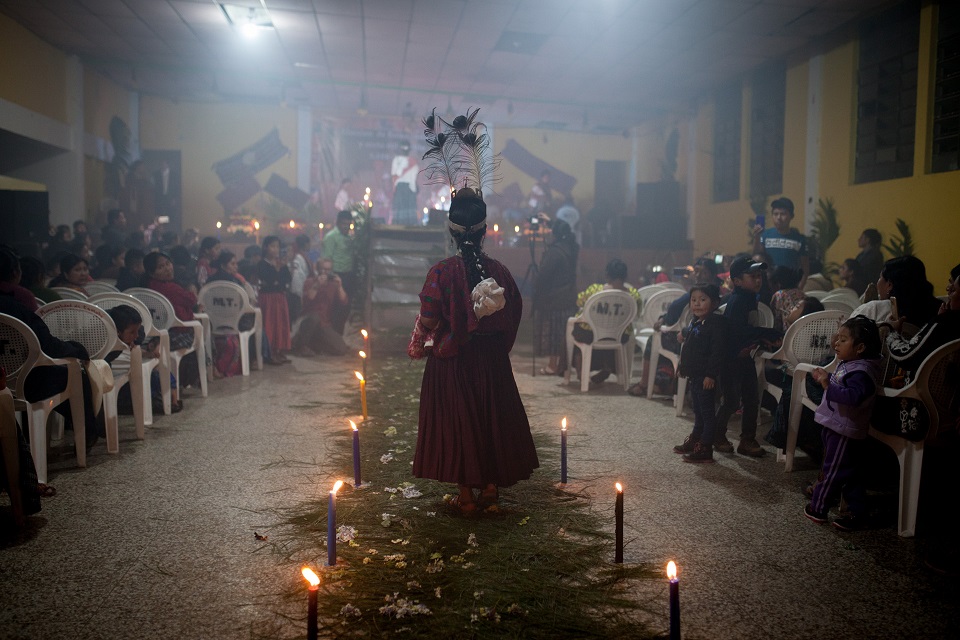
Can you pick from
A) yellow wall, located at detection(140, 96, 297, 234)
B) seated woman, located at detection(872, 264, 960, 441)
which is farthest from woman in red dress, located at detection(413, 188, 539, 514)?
yellow wall, located at detection(140, 96, 297, 234)

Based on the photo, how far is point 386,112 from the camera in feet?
56.0

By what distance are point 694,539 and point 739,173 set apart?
401 inches

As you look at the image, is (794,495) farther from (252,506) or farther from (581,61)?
(581,61)

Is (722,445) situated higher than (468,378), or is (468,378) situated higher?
(468,378)

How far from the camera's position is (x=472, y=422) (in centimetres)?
338

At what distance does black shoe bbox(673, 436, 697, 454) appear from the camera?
457 centimetres

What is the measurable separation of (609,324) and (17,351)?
4812 mm

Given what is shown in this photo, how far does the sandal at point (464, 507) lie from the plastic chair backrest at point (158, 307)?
3.43 metres

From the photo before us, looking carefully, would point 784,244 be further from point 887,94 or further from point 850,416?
point 850,416

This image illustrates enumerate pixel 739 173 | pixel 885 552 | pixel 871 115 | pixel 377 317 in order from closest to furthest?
pixel 885 552 < pixel 871 115 < pixel 377 317 < pixel 739 173

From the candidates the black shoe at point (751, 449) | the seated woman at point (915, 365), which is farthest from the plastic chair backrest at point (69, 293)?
the seated woman at point (915, 365)

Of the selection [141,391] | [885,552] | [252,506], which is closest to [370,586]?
[252,506]

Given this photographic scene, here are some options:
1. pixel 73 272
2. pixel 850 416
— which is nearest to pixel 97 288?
pixel 73 272

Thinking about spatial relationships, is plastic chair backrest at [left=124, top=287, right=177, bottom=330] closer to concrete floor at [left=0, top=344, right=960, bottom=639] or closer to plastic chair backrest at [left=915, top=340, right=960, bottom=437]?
concrete floor at [left=0, top=344, right=960, bottom=639]
